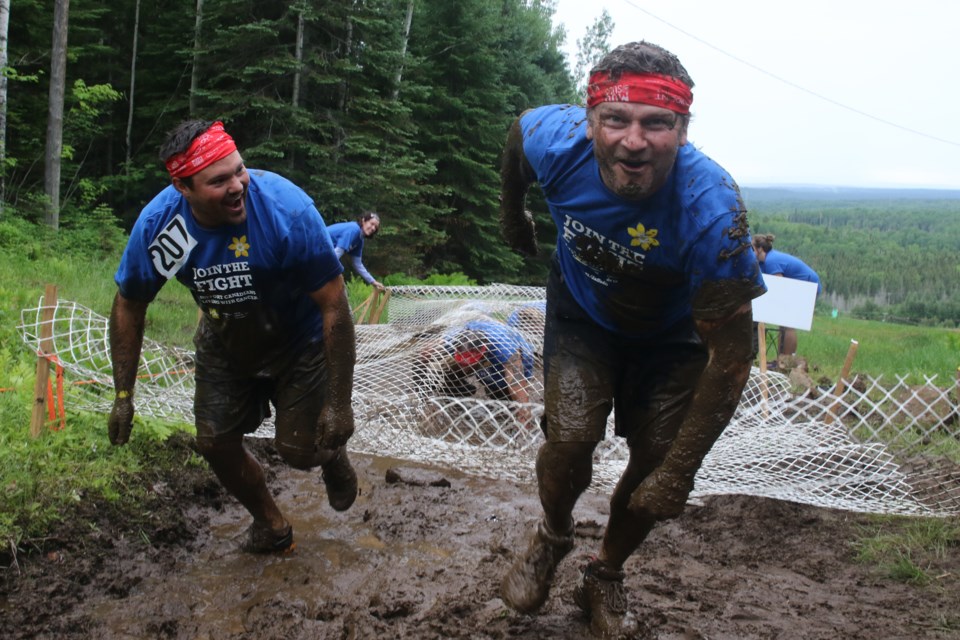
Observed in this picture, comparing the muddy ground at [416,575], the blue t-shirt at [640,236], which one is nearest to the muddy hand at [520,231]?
the blue t-shirt at [640,236]

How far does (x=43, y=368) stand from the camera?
4340mm

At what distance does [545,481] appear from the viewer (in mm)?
2949

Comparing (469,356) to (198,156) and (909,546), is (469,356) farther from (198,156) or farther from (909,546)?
(198,156)

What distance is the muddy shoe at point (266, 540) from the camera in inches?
154

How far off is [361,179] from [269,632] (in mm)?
12521

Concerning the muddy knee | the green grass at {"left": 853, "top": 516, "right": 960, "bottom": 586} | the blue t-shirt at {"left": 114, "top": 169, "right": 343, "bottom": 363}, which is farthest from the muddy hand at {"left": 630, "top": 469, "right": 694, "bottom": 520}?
the green grass at {"left": 853, "top": 516, "right": 960, "bottom": 586}

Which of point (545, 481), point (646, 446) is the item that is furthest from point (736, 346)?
point (545, 481)

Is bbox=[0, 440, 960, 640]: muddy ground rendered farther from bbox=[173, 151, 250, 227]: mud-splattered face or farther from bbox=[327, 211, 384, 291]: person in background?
bbox=[327, 211, 384, 291]: person in background

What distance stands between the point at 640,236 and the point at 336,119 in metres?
13.5

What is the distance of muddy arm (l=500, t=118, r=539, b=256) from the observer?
10.3 ft

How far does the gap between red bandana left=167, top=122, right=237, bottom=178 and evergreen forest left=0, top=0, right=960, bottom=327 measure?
976 cm

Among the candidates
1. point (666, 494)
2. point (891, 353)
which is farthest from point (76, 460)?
point (891, 353)

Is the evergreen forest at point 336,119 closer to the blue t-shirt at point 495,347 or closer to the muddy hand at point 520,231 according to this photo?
the blue t-shirt at point 495,347

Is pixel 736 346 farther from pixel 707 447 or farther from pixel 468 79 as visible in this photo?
pixel 468 79
